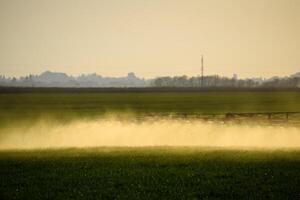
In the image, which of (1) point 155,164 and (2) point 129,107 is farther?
(2) point 129,107

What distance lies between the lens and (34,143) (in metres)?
36.2

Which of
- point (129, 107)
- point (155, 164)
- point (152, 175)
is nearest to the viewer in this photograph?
point (152, 175)

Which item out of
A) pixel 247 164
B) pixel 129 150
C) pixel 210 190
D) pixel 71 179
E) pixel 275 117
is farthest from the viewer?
pixel 275 117

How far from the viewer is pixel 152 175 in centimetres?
2058

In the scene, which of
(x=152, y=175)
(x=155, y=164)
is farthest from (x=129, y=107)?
(x=152, y=175)

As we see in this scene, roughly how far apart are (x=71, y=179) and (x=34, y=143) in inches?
685

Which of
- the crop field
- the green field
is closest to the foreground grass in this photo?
the crop field

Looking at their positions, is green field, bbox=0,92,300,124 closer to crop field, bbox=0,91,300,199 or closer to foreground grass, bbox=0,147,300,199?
crop field, bbox=0,91,300,199

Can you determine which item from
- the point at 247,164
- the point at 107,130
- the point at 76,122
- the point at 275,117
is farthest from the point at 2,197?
the point at 275,117

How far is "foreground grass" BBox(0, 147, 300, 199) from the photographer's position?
17.5 metres

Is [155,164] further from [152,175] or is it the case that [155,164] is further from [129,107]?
[129,107]

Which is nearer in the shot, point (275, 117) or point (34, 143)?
point (34, 143)

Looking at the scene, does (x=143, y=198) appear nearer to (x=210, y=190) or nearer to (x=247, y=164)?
(x=210, y=190)

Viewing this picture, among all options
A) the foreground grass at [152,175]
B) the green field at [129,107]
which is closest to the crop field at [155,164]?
the foreground grass at [152,175]
